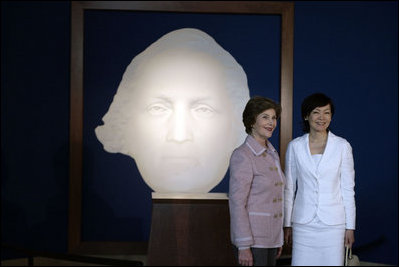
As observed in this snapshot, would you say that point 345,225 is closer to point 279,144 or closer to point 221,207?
point 221,207

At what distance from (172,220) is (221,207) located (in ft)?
0.89

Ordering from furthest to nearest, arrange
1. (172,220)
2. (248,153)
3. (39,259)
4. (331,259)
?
(39,259)
(172,220)
(331,259)
(248,153)

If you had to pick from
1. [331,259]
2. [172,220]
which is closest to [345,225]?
[331,259]

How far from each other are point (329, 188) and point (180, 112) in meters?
2.31

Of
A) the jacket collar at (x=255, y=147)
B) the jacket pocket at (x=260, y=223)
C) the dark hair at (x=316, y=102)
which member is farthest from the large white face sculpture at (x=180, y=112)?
the jacket pocket at (x=260, y=223)

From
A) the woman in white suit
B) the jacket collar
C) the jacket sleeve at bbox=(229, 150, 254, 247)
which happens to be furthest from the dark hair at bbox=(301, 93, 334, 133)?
the jacket sleeve at bbox=(229, 150, 254, 247)

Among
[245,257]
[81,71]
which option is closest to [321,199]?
[245,257]

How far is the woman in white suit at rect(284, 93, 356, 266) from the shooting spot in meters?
2.47

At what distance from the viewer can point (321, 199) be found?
247 centimetres

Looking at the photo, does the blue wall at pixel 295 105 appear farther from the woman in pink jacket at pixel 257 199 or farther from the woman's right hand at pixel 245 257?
the woman's right hand at pixel 245 257

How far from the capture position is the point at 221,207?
2.71m

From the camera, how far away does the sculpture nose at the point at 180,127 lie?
15.1ft

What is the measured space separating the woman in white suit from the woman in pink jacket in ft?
0.72

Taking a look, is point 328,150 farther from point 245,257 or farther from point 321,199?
point 245,257
